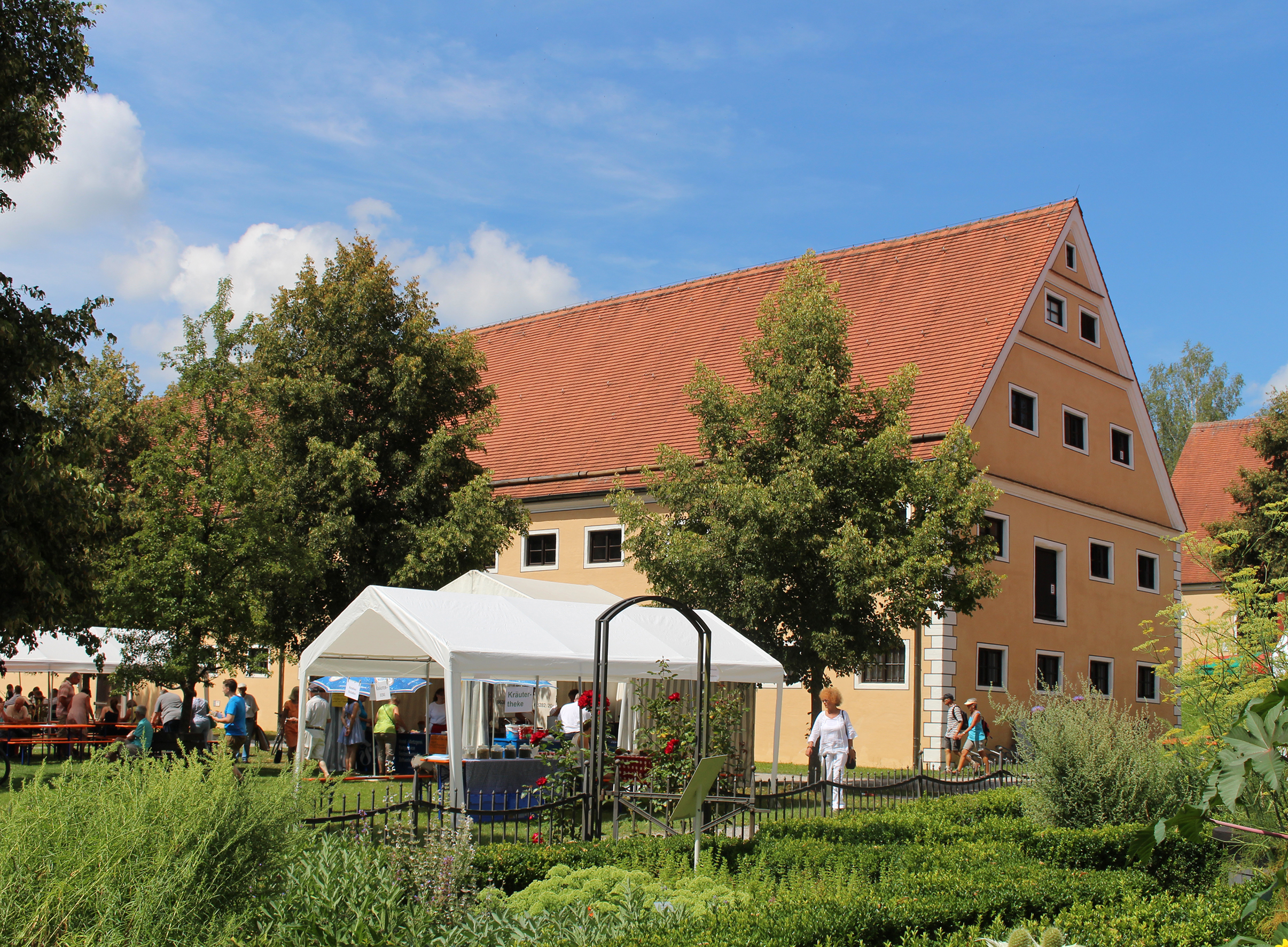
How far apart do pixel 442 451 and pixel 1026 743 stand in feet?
41.9

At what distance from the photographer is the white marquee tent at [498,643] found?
1266cm

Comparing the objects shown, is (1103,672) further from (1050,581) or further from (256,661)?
(256,661)

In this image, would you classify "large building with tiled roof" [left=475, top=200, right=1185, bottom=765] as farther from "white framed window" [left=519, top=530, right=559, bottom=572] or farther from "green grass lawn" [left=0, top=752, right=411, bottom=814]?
"green grass lawn" [left=0, top=752, right=411, bottom=814]

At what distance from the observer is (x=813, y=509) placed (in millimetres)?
16484

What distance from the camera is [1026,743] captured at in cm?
1102

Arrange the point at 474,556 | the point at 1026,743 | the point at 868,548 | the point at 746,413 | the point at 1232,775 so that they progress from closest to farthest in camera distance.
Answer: the point at 1232,775, the point at 1026,743, the point at 868,548, the point at 746,413, the point at 474,556

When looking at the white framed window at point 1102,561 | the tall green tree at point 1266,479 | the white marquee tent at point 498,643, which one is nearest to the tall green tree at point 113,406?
the white marquee tent at point 498,643

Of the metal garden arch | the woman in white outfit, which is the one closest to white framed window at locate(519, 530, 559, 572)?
the woman in white outfit

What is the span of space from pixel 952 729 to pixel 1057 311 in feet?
36.5

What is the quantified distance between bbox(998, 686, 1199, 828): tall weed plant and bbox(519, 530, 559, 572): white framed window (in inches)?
773

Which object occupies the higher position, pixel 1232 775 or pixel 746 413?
pixel 746 413

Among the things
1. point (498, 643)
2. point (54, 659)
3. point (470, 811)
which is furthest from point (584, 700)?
point (54, 659)

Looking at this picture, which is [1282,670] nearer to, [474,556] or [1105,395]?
[474,556]

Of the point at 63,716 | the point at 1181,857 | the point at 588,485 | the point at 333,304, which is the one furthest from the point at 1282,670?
the point at 63,716
